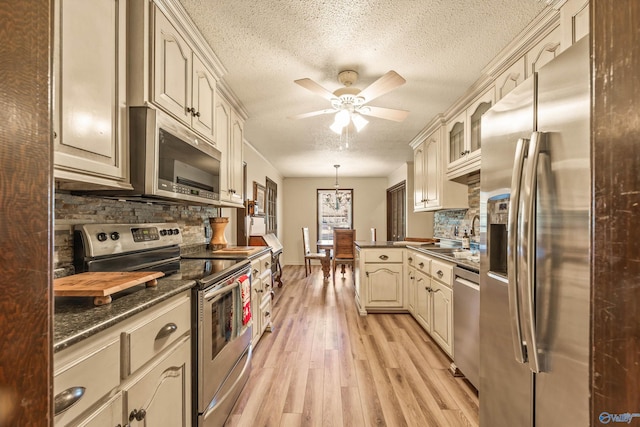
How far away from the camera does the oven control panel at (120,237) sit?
1.33 meters

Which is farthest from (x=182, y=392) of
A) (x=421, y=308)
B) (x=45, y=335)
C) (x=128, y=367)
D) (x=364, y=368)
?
(x=421, y=308)

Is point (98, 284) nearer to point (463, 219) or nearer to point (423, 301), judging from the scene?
point (423, 301)

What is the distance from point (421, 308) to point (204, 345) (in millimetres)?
2308

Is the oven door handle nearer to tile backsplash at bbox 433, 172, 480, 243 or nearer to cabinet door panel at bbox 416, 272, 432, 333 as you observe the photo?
cabinet door panel at bbox 416, 272, 432, 333

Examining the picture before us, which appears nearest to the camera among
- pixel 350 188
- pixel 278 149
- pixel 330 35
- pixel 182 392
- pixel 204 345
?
pixel 182 392

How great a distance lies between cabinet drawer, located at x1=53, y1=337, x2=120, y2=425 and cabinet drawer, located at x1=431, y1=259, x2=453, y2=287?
7.05ft

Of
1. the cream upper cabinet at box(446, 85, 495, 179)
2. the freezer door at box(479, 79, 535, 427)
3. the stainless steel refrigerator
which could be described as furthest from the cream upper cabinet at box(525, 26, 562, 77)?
the stainless steel refrigerator

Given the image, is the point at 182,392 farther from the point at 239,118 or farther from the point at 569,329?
the point at 239,118

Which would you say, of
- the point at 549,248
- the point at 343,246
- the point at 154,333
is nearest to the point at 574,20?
the point at 549,248

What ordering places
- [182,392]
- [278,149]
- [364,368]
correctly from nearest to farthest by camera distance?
1. [182,392]
2. [364,368]
3. [278,149]

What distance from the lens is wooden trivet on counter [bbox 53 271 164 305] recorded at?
904mm

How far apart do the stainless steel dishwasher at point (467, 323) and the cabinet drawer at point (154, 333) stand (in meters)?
1.66

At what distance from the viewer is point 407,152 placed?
16.1 feet

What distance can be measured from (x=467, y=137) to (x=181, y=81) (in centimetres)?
241
